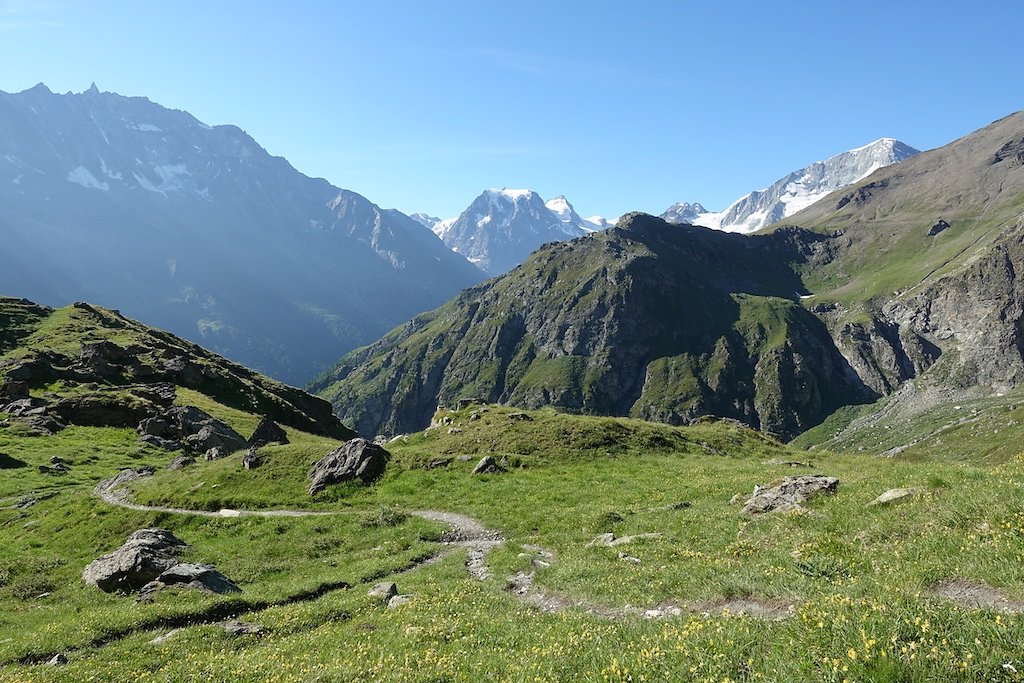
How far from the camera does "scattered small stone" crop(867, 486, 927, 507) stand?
17.2 metres

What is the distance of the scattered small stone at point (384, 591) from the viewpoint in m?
19.5

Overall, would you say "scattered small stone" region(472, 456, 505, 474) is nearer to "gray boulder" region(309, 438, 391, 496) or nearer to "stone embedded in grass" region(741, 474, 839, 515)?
"gray boulder" region(309, 438, 391, 496)

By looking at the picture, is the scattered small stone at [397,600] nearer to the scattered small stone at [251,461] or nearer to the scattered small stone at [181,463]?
the scattered small stone at [251,461]

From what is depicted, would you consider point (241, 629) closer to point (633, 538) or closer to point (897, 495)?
point (633, 538)

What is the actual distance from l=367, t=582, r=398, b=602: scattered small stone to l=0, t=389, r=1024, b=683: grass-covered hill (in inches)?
11.1

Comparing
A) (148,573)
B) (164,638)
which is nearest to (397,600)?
(164,638)

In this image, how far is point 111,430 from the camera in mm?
65188

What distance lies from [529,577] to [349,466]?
2540cm

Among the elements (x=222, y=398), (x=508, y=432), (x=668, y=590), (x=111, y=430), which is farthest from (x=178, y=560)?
(x=222, y=398)

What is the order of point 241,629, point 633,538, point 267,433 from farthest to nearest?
point 267,433 → point 633,538 → point 241,629

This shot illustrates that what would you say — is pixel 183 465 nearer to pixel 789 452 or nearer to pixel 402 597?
pixel 402 597

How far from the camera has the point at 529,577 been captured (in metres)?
20.0

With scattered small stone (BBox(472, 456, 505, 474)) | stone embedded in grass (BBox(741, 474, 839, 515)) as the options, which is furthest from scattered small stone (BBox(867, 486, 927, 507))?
scattered small stone (BBox(472, 456, 505, 474))

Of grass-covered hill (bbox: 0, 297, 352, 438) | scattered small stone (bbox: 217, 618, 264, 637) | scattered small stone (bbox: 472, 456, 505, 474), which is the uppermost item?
grass-covered hill (bbox: 0, 297, 352, 438)
